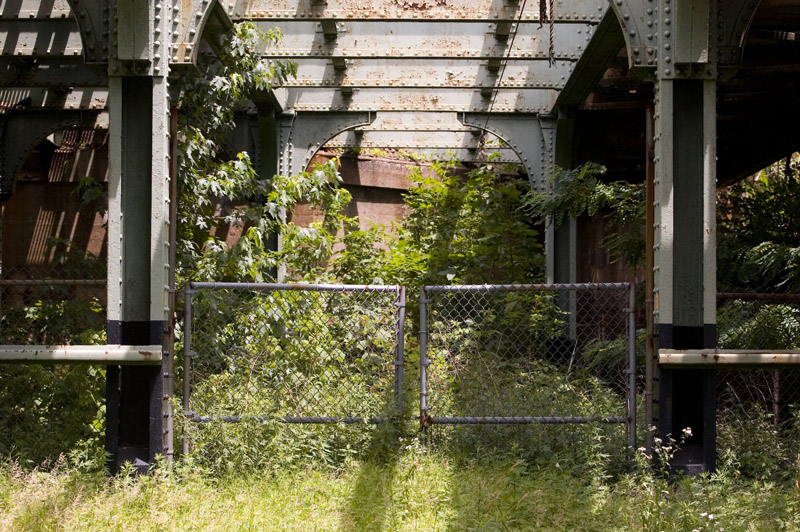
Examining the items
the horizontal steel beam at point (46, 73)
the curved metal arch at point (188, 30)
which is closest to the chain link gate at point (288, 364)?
the curved metal arch at point (188, 30)

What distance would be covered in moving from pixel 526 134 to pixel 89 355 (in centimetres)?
851

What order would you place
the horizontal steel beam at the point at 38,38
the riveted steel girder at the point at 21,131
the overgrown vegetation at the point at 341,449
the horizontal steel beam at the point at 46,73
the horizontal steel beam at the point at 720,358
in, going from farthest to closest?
1. the riveted steel girder at the point at 21,131
2. the horizontal steel beam at the point at 46,73
3. the horizontal steel beam at the point at 38,38
4. the horizontal steel beam at the point at 720,358
5. the overgrown vegetation at the point at 341,449

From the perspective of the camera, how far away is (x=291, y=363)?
25.5 feet

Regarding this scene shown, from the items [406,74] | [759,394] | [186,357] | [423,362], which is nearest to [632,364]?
[423,362]

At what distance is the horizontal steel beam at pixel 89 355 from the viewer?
6332 millimetres

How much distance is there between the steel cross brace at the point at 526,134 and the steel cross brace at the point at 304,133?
1.79m

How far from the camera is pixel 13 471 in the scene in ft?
20.6

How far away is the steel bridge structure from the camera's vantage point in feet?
21.2

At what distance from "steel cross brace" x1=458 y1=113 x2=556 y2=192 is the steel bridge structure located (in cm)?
3

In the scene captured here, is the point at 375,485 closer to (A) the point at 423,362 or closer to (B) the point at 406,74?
(A) the point at 423,362

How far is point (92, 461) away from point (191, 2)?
12.3ft

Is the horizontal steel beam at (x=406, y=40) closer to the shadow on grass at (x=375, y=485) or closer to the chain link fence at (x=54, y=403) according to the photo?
the chain link fence at (x=54, y=403)

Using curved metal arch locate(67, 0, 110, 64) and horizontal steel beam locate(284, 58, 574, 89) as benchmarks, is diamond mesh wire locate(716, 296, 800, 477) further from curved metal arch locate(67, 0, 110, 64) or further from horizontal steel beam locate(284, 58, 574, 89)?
curved metal arch locate(67, 0, 110, 64)

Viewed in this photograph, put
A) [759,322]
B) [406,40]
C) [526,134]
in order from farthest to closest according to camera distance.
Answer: [526,134], [406,40], [759,322]
